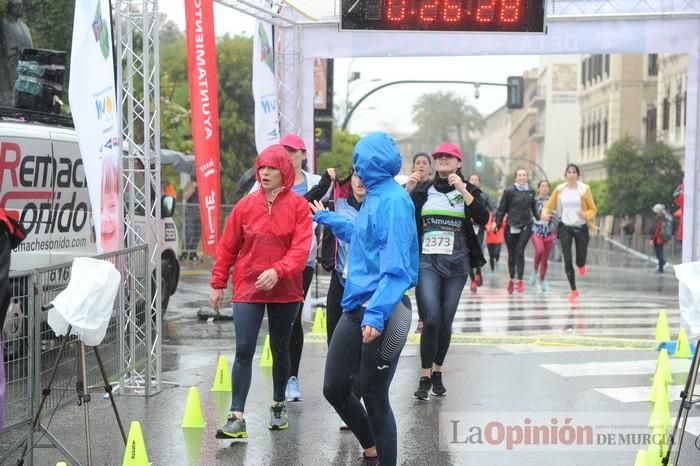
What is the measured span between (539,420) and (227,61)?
3700 cm

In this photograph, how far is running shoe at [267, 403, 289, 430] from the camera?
298 inches

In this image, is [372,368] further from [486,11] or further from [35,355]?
[486,11]

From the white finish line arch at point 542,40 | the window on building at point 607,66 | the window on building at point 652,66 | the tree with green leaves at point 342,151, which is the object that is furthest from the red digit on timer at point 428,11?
the window on building at point 607,66

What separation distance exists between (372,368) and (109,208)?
3525 mm

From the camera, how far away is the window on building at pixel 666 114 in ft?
185

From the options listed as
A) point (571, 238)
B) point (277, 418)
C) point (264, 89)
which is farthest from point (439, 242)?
point (571, 238)

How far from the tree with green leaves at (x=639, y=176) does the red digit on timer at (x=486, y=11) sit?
37131 mm

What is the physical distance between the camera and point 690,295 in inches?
233

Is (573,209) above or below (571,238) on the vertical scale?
above

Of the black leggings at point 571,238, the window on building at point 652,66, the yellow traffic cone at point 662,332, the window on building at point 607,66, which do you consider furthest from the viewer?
the window on building at point 607,66

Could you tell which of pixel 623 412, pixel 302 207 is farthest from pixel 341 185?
pixel 623 412

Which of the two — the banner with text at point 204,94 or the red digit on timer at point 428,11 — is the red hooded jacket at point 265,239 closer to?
the banner with text at point 204,94

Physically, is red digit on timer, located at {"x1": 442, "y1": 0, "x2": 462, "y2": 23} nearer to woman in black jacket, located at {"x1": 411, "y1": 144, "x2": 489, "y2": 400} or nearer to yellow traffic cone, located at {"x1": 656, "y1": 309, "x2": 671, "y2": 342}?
woman in black jacket, located at {"x1": 411, "y1": 144, "x2": 489, "y2": 400}

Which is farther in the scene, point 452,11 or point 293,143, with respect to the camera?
point 452,11
